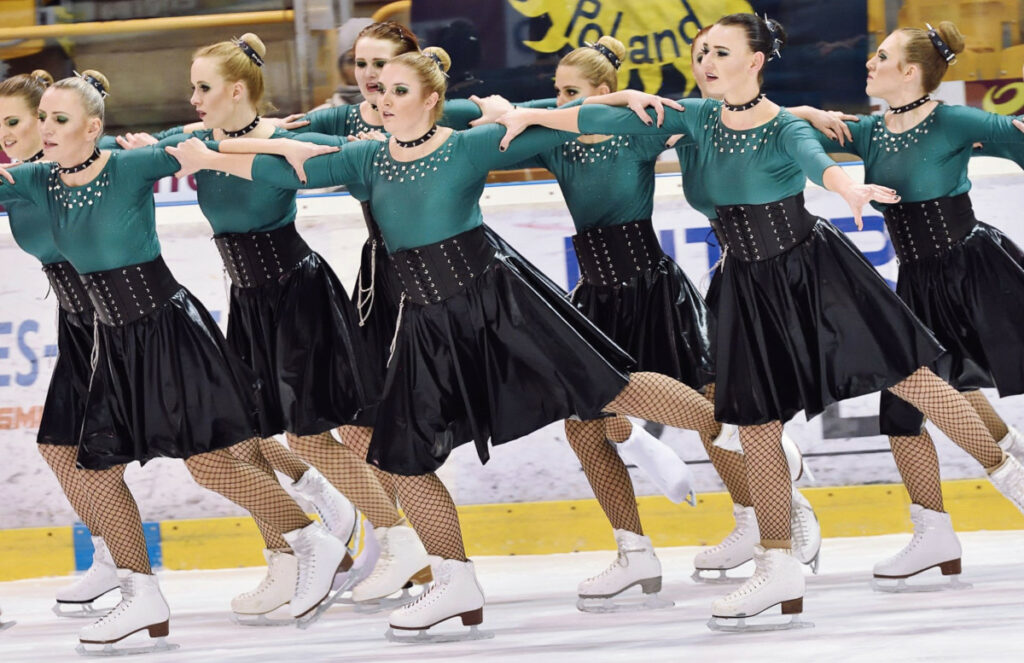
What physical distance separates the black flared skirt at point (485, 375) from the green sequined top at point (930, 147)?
95cm

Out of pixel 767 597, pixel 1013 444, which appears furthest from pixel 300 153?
pixel 1013 444

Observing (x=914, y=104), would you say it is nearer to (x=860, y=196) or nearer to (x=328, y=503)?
(x=860, y=196)

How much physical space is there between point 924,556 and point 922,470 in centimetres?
24

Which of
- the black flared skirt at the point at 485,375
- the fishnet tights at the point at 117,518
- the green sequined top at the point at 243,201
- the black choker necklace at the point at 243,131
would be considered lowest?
the fishnet tights at the point at 117,518

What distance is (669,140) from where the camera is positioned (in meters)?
3.77

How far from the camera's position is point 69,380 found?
159 inches

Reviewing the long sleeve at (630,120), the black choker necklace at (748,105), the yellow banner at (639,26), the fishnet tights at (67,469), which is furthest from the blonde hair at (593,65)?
the fishnet tights at (67,469)

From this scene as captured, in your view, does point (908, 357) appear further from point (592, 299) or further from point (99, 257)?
point (99, 257)

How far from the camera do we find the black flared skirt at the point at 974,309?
3.88 meters

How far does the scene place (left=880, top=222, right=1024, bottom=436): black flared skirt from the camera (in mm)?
3883

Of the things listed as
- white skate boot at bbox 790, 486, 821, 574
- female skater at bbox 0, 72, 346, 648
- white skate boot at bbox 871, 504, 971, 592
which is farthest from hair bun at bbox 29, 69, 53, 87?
white skate boot at bbox 871, 504, 971, 592

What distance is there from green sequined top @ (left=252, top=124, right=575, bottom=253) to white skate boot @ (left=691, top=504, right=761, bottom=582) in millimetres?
1325

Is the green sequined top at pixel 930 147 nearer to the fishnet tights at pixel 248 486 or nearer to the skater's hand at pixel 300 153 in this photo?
the skater's hand at pixel 300 153

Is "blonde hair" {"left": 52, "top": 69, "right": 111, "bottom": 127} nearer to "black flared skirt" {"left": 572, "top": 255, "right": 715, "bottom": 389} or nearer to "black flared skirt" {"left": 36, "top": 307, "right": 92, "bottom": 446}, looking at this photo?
"black flared skirt" {"left": 36, "top": 307, "right": 92, "bottom": 446}
